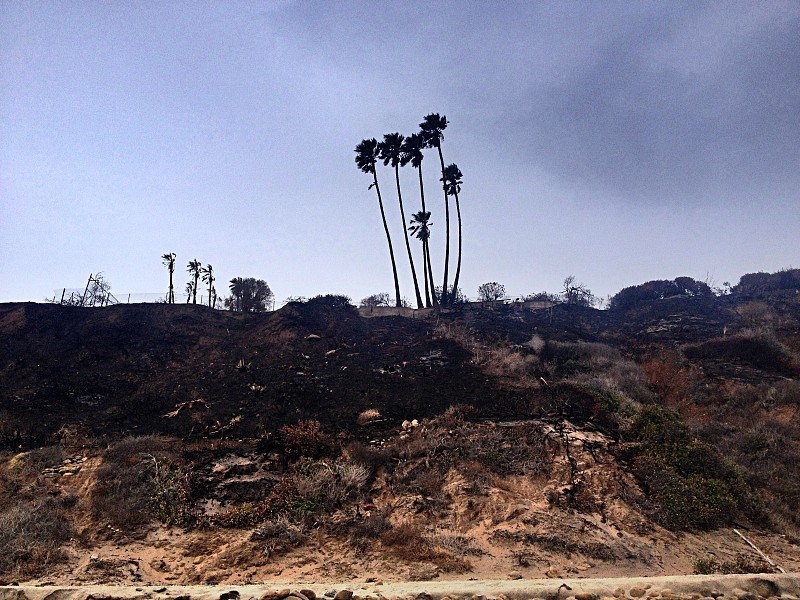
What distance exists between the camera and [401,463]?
1084cm

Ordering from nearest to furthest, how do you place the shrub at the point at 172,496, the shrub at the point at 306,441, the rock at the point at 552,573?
the rock at the point at 552,573, the shrub at the point at 172,496, the shrub at the point at 306,441

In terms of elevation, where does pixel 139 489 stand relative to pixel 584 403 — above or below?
below

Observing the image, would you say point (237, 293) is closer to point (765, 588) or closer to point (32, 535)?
point (32, 535)

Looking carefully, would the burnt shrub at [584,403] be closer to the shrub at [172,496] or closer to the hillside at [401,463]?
the hillside at [401,463]

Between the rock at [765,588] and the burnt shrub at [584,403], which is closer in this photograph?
the rock at [765,588]

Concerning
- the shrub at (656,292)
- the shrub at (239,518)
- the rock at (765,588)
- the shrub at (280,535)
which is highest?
the shrub at (656,292)

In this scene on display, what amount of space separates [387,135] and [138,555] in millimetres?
35875

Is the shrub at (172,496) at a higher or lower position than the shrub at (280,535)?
higher

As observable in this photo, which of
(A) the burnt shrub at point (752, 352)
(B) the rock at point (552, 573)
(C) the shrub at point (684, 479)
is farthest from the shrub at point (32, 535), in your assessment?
(A) the burnt shrub at point (752, 352)

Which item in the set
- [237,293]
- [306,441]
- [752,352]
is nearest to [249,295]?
[237,293]

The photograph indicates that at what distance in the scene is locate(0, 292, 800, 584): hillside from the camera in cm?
→ 767

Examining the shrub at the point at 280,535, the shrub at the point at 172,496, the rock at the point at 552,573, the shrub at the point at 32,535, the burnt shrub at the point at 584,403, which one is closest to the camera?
the rock at the point at 552,573

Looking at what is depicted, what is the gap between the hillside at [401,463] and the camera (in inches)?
302

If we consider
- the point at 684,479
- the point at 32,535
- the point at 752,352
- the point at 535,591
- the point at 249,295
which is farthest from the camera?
the point at 249,295
